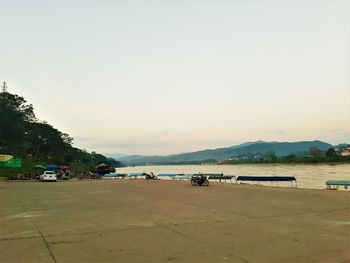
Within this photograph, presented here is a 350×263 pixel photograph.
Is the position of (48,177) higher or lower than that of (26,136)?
lower

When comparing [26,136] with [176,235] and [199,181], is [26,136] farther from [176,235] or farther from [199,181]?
[176,235]

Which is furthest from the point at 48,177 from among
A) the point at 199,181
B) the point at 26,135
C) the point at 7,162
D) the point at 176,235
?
the point at 26,135

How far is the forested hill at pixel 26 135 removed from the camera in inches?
3516

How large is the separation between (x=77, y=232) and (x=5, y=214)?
595 cm

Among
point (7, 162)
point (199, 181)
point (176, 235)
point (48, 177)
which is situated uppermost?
point (7, 162)

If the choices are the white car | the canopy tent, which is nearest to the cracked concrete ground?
the white car

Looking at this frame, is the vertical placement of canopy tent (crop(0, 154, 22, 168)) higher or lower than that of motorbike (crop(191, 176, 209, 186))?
higher

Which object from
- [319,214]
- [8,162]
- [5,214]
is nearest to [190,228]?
[319,214]

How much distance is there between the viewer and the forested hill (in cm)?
8931

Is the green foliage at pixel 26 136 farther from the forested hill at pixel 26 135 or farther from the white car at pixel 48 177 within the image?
the white car at pixel 48 177

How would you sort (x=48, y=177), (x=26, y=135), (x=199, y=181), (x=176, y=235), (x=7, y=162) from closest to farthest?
(x=176, y=235)
(x=199, y=181)
(x=48, y=177)
(x=7, y=162)
(x=26, y=135)

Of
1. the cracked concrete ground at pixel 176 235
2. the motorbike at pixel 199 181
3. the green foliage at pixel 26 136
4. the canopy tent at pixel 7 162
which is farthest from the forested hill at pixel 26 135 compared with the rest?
the cracked concrete ground at pixel 176 235

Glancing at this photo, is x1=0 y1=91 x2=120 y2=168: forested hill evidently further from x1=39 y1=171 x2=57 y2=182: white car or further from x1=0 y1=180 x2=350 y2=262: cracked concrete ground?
x1=0 y1=180 x2=350 y2=262: cracked concrete ground

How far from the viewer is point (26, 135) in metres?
114
